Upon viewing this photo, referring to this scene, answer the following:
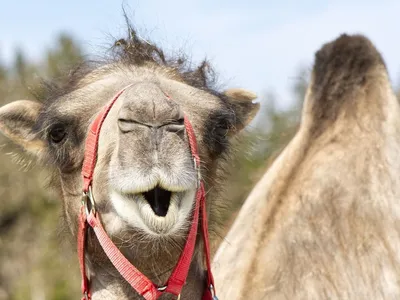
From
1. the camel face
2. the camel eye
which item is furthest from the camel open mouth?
the camel eye

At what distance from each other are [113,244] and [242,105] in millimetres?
1404

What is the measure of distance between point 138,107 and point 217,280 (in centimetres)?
179

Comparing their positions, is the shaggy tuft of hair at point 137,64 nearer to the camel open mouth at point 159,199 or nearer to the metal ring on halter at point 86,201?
the metal ring on halter at point 86,201

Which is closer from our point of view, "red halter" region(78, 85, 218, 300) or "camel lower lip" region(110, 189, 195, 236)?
"camel lower lip" region(110, 189, 195, 236)

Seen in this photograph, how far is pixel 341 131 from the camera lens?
194 inches

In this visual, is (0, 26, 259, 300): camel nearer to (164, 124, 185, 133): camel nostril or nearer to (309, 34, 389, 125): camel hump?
(164, 124, 185, 133): camel nostril

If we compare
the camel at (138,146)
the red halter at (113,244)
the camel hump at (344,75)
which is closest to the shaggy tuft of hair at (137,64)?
the camel at (138,146)

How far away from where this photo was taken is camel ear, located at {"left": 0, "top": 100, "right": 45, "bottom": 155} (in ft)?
13.7

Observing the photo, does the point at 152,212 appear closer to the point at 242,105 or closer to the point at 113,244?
the point at 113,244

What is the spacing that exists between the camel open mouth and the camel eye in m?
0.77

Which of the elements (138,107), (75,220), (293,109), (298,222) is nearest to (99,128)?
(138,107)

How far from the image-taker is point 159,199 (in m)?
3.23

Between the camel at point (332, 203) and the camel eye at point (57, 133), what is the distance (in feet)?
4.30

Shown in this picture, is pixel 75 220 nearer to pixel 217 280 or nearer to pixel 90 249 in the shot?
pixel 90 249
